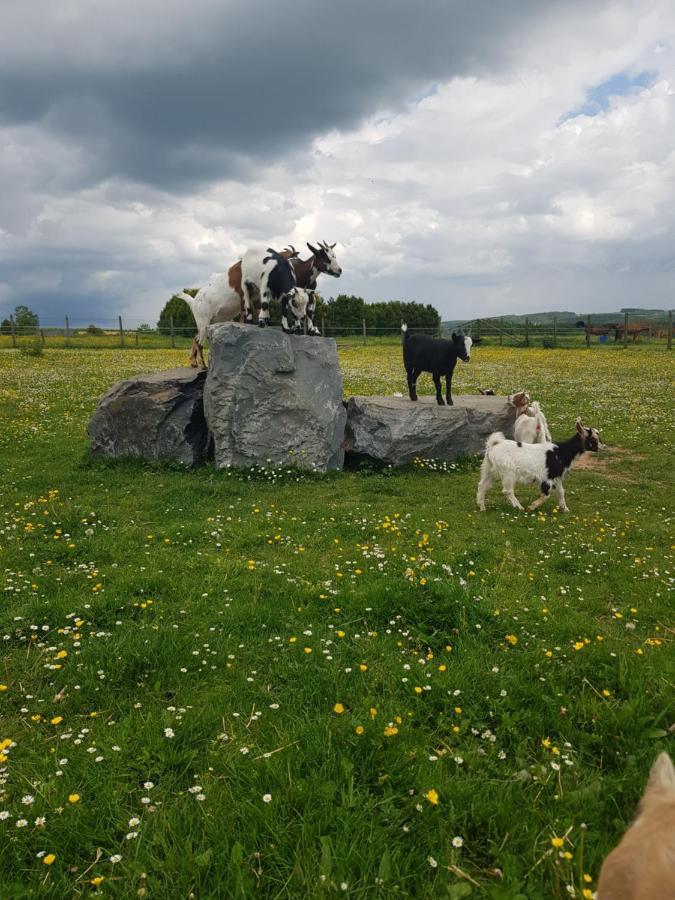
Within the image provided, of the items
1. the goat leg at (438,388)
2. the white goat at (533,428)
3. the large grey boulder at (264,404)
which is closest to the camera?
the large grey boulder at (264,404)

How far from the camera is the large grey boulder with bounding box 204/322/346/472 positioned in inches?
465

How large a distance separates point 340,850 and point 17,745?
239 cm

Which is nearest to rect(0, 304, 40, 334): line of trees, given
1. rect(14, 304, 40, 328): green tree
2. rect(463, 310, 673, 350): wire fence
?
rect(14, 304, 40, 328): green tree

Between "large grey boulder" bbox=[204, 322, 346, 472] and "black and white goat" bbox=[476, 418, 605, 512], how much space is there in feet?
12.6

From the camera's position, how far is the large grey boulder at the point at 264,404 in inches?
465

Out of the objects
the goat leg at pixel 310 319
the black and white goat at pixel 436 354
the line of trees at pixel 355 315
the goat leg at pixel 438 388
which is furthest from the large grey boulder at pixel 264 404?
the line of trees at pixel 355 315

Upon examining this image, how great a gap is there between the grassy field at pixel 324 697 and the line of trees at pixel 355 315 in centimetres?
5128

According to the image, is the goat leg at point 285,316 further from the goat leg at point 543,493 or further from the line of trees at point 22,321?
the line of trees at point 22,321

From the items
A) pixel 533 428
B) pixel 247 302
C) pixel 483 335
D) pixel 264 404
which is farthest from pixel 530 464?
pixel 483 335

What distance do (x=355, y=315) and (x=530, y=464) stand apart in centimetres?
5479

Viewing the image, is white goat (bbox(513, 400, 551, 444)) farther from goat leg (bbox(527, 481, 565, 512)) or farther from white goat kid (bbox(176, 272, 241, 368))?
white goat kid (bbox(176, 272, 241, 368))

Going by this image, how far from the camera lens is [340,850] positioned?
9.84 ft

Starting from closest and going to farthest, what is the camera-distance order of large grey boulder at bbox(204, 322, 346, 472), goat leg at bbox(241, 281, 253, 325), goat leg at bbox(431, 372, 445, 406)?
large grey boulder at bbox(204, 322, 346, 472) → goat leg at bbox(241, 281, 253, 325) → goat leg at bbox(431, 372, 445, 406)

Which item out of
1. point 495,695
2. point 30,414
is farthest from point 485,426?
point 30,414
